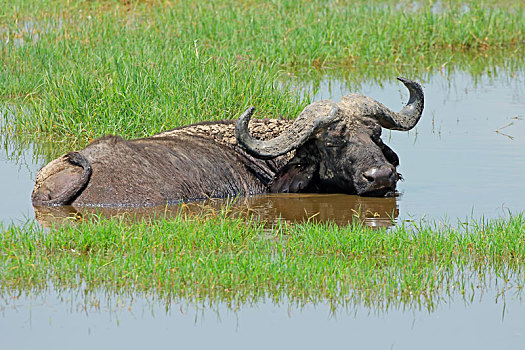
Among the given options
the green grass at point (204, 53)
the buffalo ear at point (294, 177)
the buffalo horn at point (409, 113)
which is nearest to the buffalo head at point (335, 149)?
the buffalo ear at point (294, 177)

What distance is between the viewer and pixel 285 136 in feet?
28.4

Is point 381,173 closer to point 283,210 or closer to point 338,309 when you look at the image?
point 283,210

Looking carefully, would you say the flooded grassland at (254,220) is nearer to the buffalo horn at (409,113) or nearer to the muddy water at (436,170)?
the muddy water at (436,170)

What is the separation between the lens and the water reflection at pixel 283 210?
307 inches

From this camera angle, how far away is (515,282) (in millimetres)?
6160

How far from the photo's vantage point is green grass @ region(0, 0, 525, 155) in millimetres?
10672

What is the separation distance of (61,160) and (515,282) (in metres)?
3.87

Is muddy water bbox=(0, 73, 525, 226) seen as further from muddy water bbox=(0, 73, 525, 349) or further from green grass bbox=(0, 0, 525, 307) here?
green grass bbox=(0, 0, 525, 307)

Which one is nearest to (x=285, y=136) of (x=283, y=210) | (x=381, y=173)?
(x=283, y=210)

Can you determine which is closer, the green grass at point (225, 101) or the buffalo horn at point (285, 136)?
the green grass at point (225, 101)

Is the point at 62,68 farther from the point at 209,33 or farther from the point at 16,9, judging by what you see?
the point at 16,9

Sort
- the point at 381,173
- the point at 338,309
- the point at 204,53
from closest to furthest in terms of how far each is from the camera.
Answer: the point at 338,309 → the point at 381,173 → the point at 204,53

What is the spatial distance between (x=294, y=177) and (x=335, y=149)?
0.51 metres

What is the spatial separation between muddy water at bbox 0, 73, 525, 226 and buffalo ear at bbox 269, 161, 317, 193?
0.12 meters
